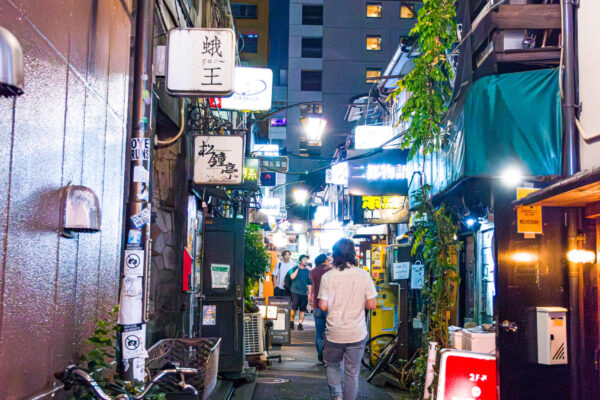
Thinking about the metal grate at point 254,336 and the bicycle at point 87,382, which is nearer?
the bicycle at point 87,382

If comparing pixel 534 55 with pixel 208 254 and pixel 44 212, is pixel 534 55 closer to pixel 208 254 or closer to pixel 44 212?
pixel 44 212

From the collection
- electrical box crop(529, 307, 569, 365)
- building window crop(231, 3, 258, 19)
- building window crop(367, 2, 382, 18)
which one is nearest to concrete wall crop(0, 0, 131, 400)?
electrical box crop(529, 307, 569, 365)

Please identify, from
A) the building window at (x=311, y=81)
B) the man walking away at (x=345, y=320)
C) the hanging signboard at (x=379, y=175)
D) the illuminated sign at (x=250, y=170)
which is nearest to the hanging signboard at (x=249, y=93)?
the illuminated sign at (x=250, y=170)

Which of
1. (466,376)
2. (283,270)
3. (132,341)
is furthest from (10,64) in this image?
(283,270)

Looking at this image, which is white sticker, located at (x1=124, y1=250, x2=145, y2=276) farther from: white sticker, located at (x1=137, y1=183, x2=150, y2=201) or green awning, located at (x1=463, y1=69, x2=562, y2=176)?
green awning, located at (x1=463, y1=69, x2=562, y2=176)

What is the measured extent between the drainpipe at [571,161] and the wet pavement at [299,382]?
4.39 m

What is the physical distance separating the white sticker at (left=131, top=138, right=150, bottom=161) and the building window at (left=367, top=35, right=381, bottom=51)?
177 feet

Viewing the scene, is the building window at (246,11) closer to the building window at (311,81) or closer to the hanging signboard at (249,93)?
the building window at (311,81)

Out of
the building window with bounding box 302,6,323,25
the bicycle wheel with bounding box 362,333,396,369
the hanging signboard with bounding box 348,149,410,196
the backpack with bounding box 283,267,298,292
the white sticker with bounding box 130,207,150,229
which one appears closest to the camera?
the white sticker with bounding box 130,207,150,229

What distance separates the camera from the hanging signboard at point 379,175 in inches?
556

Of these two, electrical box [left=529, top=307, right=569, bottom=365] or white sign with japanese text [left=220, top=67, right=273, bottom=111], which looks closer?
electrical box [left=529, top=307, right=569, bottom=365]

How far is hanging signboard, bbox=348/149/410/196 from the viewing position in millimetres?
14117

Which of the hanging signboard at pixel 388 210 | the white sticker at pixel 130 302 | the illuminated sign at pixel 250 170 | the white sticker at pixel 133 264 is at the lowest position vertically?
the white sticker at pixel 130 302

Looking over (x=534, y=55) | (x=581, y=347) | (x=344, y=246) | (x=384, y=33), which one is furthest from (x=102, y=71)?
(x=384, y=33)
